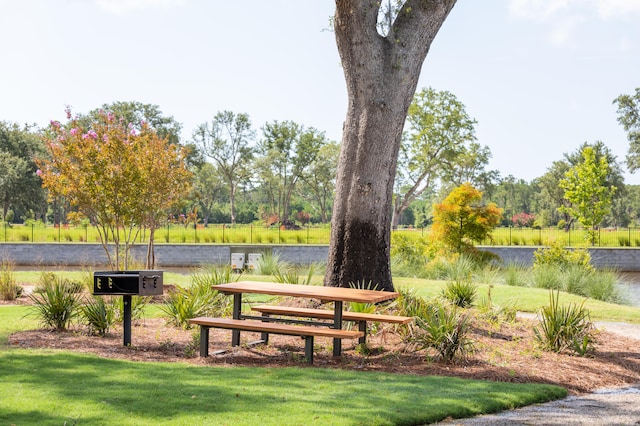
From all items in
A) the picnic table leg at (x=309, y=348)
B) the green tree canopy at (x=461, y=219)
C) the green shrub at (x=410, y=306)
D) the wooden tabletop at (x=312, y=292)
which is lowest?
the picnic table leg at (x=309, y=348)

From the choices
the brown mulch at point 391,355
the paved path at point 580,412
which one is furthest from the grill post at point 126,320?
the paved path at point 580,412

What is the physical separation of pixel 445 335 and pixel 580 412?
200 centimetres

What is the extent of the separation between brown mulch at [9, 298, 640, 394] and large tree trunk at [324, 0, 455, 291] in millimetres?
1438

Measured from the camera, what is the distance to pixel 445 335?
24.4 feet

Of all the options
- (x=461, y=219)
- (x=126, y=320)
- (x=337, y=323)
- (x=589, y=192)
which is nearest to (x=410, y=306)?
(x=337, y=323)

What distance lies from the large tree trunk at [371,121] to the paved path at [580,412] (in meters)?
3.85

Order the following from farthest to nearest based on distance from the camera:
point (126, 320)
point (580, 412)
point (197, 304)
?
point (197, 304)
point (126, 320)
point (580, 412)

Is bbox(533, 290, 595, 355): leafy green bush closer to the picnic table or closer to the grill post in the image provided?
the picnic table

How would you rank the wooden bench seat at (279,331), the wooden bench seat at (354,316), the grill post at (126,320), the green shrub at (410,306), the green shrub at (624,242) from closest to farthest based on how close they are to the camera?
the wooden bench seat at (279,331) < the wooden bench seat at (354,316) < the grill post at (126,320) < the green shrub at (410,306) < the green shrub at (624,242)

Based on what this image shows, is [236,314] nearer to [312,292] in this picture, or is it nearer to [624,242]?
[312,292]

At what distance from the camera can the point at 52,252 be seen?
28.9 meters

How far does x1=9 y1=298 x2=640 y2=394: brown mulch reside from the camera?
7.05 meters

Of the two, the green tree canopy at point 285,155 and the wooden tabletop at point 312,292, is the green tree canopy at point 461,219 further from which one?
the green tree canopy at point 285,155

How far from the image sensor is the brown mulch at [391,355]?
7047 mm
